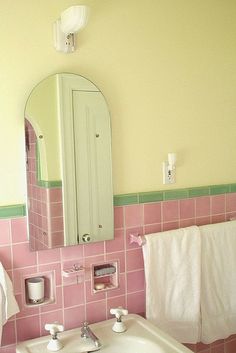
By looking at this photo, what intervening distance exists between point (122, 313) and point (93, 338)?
163 mm

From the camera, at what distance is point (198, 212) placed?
5.74ft

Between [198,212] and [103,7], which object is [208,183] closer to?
[198,212]

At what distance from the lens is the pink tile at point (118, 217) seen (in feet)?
5.01

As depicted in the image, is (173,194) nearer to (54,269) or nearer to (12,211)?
(54,269)

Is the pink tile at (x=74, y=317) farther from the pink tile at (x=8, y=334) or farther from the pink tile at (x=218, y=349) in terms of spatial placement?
the pink tile at (x=218, y=349)

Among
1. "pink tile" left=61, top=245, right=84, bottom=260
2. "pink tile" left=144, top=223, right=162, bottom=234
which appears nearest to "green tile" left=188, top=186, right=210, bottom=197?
"pink tile" left=144, top=223, right=162, bottom=234

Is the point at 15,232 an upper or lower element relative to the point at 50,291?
upper

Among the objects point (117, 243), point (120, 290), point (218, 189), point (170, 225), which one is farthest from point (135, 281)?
point (218, 189)

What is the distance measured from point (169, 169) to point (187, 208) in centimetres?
23

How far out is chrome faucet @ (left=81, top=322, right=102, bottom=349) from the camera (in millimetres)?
1290

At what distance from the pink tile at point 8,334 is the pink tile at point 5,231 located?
31cm

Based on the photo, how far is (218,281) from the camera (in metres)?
1.72

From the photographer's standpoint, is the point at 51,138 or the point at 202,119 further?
the point at 202,119

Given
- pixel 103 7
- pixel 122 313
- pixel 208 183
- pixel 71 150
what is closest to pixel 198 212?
pixel 208 183
